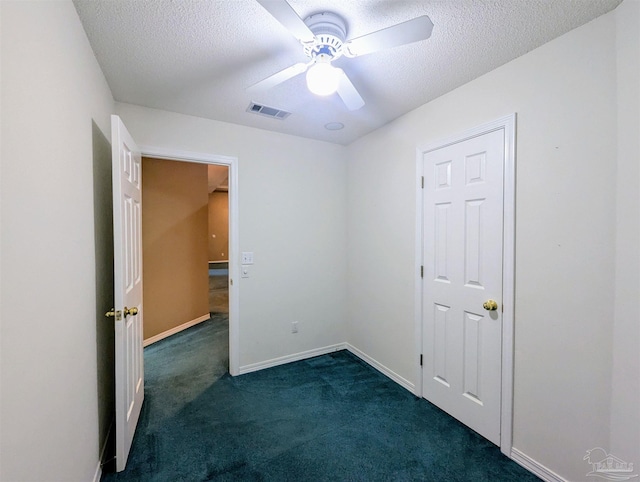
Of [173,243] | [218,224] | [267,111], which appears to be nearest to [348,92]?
[267,111]

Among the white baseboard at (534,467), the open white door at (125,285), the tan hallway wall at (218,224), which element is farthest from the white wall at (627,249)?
the tan hallway wall at (218,224)

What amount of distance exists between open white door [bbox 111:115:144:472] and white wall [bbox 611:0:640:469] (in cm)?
255

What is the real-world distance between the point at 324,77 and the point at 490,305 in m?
1.72

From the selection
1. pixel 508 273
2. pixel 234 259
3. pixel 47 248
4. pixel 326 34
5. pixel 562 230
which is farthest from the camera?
pixel 234 259

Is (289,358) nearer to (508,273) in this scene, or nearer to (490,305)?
(490,305)

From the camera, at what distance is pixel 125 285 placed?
172cm

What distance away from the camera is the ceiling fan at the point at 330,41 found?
45.3 inches

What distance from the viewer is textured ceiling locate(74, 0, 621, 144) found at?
4.41 feet

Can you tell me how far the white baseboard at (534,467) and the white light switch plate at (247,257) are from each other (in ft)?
7.99

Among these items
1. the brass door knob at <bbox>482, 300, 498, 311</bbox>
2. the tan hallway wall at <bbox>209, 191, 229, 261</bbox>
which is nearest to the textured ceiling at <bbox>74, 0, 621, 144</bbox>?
the brass door knob at <bbox>482, 300, 498, 311</bbox>

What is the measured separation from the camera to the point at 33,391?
3.03ft

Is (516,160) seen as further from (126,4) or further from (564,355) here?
(126,4)

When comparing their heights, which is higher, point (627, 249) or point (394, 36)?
point (394, 36)

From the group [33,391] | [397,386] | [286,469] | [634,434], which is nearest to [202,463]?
[286,469]
